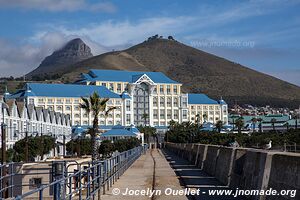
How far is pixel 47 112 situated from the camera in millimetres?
96500

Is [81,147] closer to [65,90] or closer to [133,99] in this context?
[65,90]

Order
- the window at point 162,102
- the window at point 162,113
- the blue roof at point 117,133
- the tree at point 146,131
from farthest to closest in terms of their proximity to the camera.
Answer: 1. the window at point 162,113
2. the window at point 162,102
3. the tree at point 146,131
4. the blue roof at point 117,133

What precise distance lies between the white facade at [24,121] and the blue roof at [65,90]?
4486cm

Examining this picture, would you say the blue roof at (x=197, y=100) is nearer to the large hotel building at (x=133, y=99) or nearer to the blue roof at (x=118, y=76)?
the large hotel building at (x=133, y=99)

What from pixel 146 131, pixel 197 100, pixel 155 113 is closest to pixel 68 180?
pixel 146 131

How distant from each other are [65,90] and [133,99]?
81.6ft

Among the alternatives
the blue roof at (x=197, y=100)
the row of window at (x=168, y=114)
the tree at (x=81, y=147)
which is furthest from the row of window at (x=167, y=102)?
the tree at (x=81, y=147)

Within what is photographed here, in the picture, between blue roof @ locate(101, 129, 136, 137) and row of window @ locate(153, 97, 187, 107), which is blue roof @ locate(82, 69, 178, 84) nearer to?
row of window @ locate(153, 97, 187, 107)

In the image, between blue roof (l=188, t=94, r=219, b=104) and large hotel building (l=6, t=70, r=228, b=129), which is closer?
large hotel building (l=6, t=70, r=228, b=129)

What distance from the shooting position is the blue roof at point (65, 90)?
6029 inches

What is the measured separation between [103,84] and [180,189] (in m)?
152

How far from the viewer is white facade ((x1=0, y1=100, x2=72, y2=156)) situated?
2685 inches

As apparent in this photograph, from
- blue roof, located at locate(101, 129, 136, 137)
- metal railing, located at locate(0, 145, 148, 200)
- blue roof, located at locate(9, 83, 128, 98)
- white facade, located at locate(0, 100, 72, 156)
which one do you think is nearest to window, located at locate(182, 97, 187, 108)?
blue roof, located at locate(9, 83, 128, 98)

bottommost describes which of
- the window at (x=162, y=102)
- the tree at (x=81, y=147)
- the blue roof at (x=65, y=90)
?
the tree at (x=81, y=147)
